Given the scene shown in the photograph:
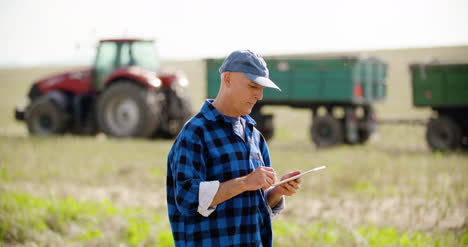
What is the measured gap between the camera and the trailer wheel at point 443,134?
1331 cm

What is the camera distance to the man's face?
9.17 ft

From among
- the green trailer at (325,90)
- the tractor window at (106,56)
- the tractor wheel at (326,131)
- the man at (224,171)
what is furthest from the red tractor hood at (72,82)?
the man at (224,171)

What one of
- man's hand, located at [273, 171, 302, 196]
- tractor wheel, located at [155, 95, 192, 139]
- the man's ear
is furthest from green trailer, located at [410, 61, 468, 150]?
the man's ear

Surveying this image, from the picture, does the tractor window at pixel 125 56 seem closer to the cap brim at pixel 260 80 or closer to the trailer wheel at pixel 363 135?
the trailer wheel at pixel 363 135

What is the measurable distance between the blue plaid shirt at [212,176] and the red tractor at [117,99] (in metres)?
11.3

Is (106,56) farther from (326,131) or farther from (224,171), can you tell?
(224,171)

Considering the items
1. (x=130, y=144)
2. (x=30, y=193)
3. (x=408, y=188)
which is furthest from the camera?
(x=130, y=144)

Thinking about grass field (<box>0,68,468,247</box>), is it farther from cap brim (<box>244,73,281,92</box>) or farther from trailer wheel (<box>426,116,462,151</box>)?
cap brim (<box>244,73,281,92</box>)

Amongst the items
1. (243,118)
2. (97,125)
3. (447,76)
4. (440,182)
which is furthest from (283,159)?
(243,118)

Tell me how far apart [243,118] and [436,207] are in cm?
442

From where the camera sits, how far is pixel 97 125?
1548cm

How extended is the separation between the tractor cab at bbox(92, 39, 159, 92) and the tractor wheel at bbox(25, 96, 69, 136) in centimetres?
132

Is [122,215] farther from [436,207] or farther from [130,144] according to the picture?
[130,144]

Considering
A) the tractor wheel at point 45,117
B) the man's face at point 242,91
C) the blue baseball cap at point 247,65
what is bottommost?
the tractor wheel at point 45,117
